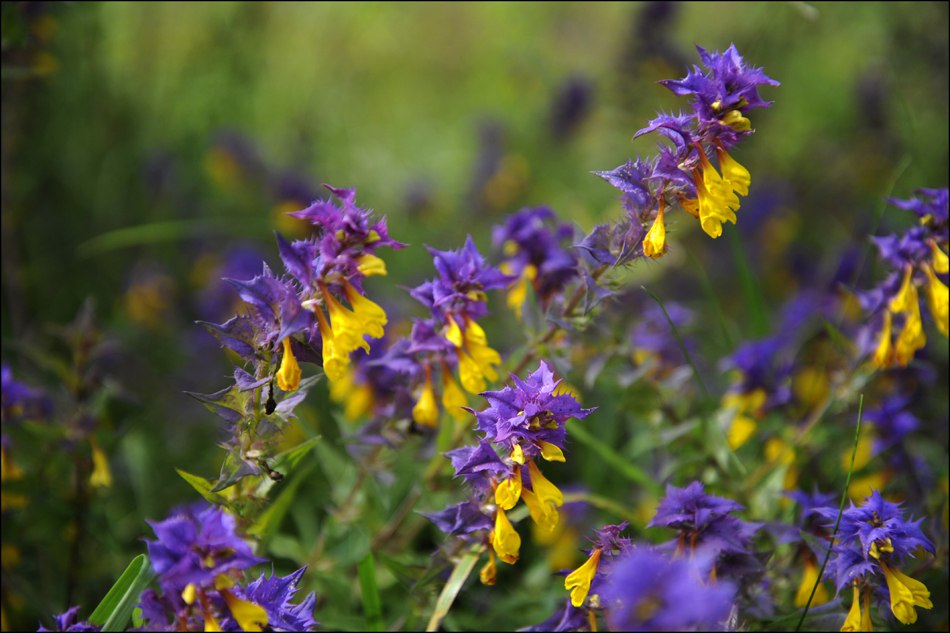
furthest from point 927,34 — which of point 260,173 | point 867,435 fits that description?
point 260,173

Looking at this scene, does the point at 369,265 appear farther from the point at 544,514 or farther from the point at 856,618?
the point at 856,618

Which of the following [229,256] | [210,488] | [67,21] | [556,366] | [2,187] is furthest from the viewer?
[229,256]

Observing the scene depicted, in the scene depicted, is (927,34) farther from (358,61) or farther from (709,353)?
(358,61)

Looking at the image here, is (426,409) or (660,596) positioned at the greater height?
(660,596)

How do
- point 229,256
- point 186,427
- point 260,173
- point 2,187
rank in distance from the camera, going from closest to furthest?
point 2,187 → point 186,427 → point 229,256 → point 260,173

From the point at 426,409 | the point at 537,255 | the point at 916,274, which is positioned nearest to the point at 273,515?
the point at 426,409

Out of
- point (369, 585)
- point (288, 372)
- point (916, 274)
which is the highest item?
point (916, 274)
